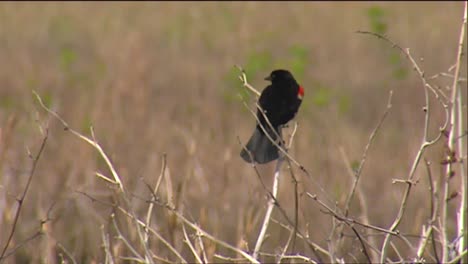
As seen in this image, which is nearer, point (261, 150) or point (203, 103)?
point (261, 150)

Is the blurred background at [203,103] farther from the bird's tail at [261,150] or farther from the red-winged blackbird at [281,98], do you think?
the red-winged blackbird at [281,98]

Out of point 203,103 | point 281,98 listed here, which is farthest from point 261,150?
point 203,103

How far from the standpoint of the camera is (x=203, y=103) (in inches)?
356

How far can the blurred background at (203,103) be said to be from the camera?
5.64 meters

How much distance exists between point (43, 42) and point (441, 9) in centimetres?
570

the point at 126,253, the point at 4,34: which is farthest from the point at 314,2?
the point at 126,253

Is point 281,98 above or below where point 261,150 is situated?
above

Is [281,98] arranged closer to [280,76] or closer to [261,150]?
[280,76]

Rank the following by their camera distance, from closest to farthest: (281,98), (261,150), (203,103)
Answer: (261,150) < (281,98) < (203,103)

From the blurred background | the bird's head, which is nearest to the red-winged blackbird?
the bird's head

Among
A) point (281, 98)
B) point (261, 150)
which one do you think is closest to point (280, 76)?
point (281, 98)

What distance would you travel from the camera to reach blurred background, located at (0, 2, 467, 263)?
5.64 m

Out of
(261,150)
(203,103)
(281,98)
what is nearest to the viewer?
(261,150)

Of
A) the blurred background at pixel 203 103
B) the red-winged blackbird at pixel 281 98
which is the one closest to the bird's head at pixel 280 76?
the red-winged blackbird at pixel 281 98
